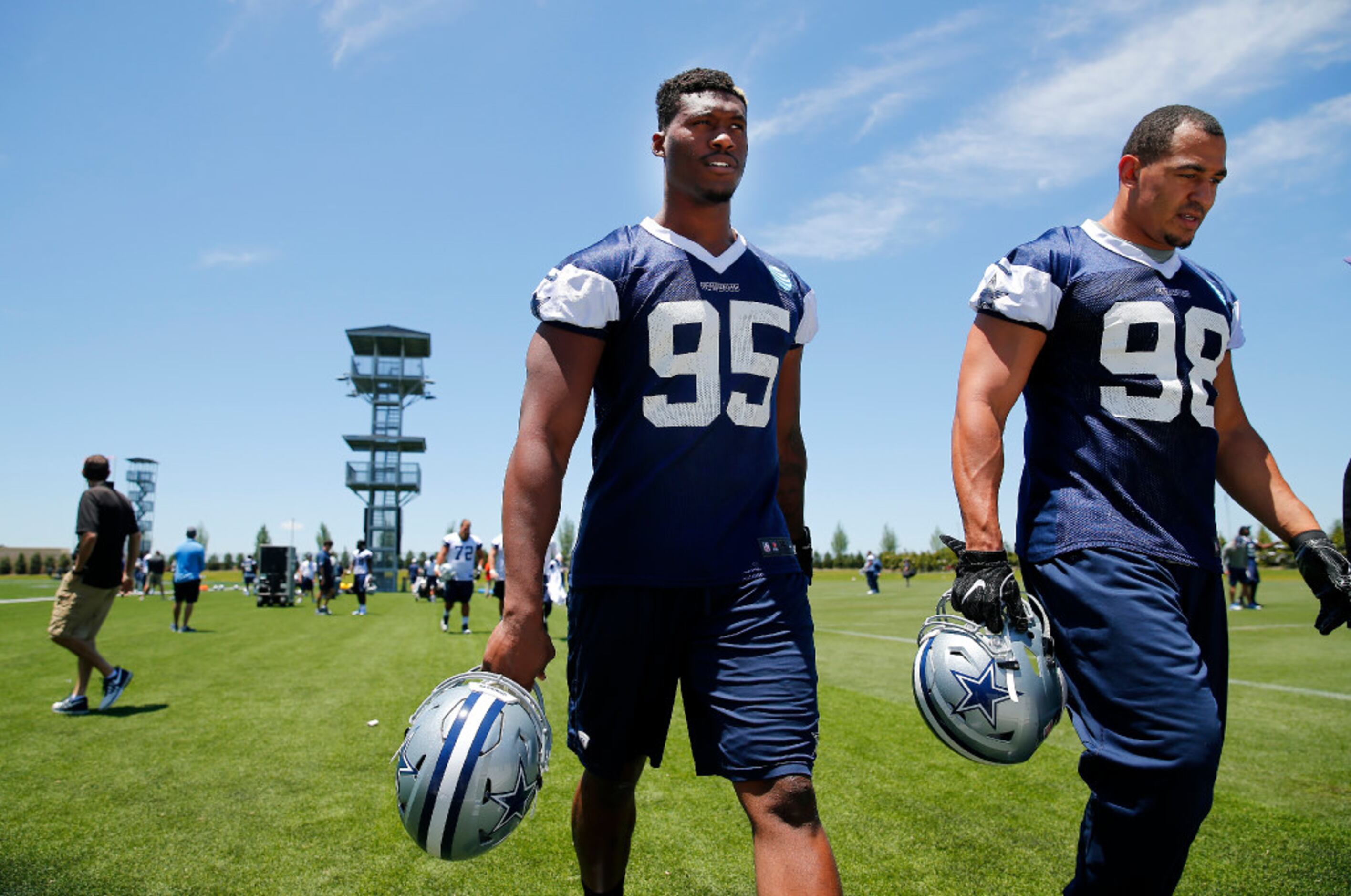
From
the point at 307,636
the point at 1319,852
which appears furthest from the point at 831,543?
the point at 1319,852

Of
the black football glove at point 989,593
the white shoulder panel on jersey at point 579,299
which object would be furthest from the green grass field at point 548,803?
the white shoulder panel on jersey at point 579,299

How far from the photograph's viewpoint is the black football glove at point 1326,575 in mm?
2934

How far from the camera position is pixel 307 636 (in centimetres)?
1614

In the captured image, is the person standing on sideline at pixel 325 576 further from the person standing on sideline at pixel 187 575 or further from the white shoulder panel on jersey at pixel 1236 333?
the white shoulder panel on jersey at pixel 1236 333

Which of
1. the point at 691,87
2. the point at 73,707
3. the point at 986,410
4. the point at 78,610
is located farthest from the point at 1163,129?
the point at 73,707

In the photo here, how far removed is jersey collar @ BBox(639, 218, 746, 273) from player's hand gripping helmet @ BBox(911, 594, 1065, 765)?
3.83 ft

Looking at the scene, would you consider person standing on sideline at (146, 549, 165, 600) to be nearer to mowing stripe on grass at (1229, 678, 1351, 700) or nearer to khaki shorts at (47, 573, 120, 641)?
khaki shorts at (47, 573, 120, 641)

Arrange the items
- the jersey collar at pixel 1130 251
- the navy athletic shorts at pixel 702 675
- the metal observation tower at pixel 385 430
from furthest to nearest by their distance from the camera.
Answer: the metal observation tower at pixel 385 430
the jersey collar at pixel 1130 251
the navy athletic shorts at pixel 702 675

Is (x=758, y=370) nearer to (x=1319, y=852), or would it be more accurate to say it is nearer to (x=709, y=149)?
(x=709, y=149)

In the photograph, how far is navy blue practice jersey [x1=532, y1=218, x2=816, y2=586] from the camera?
256 cm

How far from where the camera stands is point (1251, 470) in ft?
10.4

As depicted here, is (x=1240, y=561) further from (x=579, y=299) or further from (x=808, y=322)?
(x=579, y=299)

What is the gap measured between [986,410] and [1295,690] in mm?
7516

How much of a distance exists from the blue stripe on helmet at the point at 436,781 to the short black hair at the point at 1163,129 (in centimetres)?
263
